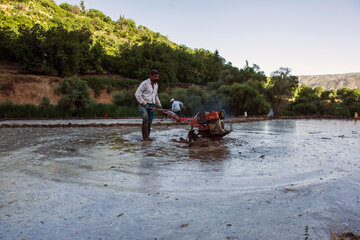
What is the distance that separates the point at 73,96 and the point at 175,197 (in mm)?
23047

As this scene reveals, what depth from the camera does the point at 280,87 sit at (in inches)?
1654

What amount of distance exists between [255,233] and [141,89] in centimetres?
679

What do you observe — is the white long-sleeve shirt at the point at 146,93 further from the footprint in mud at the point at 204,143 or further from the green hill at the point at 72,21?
the green hill at the point at 72,21

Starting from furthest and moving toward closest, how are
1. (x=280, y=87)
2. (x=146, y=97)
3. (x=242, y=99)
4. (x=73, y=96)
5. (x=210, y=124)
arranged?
(x=280, y=87)
(x=242, y=99)
(x=73, y=96)
(x=146, y=97)
(x=210, y=124)

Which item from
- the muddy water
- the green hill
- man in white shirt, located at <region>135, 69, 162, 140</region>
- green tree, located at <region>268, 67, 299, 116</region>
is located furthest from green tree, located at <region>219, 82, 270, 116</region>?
the green hill

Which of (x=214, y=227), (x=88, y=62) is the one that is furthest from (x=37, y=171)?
(x=88, y=62)

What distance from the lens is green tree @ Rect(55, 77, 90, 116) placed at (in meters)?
24.2

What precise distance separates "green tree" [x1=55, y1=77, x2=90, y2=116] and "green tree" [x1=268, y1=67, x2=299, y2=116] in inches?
1152

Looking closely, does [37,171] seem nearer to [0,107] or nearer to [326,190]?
[326,190]

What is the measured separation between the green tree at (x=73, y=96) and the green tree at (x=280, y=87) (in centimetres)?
2925

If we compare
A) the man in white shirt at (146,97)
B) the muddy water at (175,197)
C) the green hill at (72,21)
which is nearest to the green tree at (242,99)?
the man in white shirt at (146,97)

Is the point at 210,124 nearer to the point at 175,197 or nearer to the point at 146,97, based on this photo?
the point at 146,97

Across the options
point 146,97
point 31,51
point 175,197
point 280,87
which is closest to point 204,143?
point 146,97

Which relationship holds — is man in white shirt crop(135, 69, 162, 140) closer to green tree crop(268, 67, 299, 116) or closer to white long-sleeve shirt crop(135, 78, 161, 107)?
white long-sleeve shirt crop(135, 78, 161, 107)
